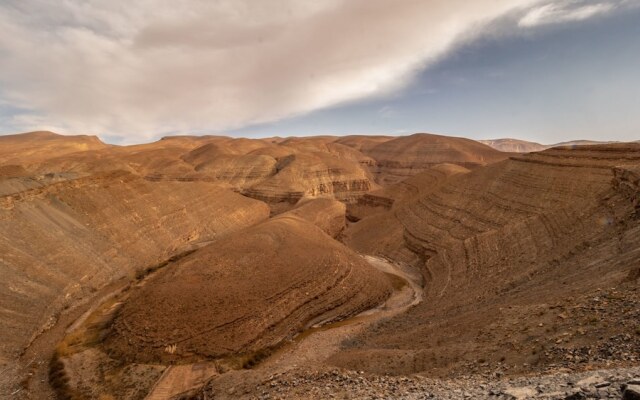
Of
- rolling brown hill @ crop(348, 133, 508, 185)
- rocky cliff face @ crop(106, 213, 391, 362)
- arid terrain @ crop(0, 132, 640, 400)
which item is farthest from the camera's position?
rolling brown hill @ crop(348, 133, 508, 185)

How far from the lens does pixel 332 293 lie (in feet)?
98.7

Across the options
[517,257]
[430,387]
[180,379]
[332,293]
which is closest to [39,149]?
[332,293]

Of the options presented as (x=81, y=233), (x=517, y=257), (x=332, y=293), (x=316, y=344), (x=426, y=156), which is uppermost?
(x=426, y=156)

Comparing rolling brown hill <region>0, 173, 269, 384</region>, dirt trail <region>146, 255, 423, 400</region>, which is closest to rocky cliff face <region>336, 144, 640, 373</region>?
dirt trail <region>146, 255, 423, 400</region>

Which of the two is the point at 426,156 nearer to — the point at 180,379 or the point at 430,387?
the point at 180,379

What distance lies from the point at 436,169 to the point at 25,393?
63.4m

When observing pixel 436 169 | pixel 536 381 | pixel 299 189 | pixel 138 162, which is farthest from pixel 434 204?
pixel 138 162

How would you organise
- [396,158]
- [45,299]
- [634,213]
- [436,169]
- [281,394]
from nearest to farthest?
[281,394] → [634,213] → [45,299] → [436,169] → [396,158]

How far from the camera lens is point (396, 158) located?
128 metres

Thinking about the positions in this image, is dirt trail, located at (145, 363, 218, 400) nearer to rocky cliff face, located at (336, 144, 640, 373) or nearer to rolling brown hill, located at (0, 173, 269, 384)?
rocky cliff face, located at (336, 144, 640, 373)

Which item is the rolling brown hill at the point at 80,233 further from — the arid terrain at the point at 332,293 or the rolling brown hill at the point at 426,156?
the rolling brown hill at the point at 426,156

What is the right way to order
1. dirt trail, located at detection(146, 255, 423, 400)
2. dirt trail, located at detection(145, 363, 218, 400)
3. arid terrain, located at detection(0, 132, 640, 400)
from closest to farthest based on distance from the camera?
arid terrain, located at detection(0, 132, 640, 400), dirt trail, located at detection(145, 363, 218, 400), dirt trail, located at detection(146, 255, 423, 400)

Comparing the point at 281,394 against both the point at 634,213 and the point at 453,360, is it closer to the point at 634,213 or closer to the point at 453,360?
the point at 453,360

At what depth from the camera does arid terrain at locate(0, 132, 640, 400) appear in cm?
1282
